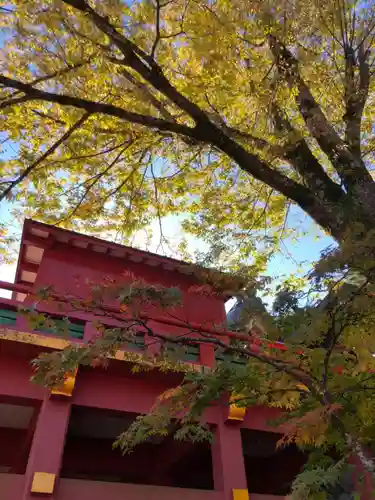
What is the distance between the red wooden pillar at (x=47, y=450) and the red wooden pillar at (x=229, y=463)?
2.20m

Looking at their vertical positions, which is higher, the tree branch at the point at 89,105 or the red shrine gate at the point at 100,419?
the tree branch at the point at 89,105

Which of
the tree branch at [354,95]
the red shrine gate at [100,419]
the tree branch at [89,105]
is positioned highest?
the tree branch at [354,95]

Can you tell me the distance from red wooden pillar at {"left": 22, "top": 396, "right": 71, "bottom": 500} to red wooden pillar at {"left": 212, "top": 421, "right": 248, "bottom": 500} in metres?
2.20

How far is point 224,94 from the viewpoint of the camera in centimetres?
652

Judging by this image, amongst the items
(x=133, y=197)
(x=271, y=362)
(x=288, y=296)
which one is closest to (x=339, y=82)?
(x=133, y=197)

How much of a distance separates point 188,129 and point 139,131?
76.7 inches

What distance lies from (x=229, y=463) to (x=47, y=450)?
2.49 meters

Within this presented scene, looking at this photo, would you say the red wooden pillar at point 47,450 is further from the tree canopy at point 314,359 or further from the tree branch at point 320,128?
the tree branch at point 320,128

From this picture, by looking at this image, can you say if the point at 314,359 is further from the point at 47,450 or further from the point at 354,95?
the point at 354,95

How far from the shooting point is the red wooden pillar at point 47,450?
478 centimetres

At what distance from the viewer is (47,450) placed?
5098 millimetres

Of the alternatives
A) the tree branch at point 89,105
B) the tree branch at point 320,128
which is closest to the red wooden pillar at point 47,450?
the tree branch at point 89,105

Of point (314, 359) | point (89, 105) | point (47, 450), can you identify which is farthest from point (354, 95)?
point (47, 450)

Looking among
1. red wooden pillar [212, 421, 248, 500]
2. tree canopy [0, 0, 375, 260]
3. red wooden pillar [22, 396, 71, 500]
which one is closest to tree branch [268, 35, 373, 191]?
tree canopy [0, 0, 375, 260]
